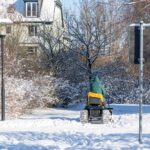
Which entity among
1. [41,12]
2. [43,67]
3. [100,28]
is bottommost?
[43,67]

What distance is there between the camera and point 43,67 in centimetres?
3188

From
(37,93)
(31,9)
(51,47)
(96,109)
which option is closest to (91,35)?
(51,47)

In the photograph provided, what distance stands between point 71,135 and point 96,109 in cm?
360

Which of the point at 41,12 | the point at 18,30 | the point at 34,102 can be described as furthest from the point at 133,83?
the point at 41,12

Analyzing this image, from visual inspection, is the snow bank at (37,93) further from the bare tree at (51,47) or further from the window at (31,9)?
the window at (31,9)

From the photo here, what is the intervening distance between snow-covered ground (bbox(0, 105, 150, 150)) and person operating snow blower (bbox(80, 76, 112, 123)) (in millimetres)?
356

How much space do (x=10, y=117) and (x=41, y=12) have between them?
132 ft

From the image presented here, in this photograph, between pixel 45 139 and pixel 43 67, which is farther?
pixel 43 67

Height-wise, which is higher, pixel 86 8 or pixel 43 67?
pixel 86 8

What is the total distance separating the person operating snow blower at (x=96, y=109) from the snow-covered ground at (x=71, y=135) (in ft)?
1.17

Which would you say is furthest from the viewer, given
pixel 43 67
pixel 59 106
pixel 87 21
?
pixel 87 21

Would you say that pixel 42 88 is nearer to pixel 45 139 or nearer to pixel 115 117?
pixel 115 117

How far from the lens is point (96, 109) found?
18.5 m

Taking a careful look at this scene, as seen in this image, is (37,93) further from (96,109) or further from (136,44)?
(136,44)
